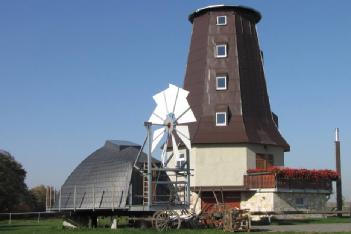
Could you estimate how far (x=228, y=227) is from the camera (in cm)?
2292

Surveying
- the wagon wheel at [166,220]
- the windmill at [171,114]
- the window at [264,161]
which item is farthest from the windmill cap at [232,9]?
the wagon wheel at [166,220]

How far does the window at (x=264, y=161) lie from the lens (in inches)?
1458

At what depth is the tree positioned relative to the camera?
4866cm

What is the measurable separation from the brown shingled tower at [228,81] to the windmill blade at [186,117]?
11.1 m

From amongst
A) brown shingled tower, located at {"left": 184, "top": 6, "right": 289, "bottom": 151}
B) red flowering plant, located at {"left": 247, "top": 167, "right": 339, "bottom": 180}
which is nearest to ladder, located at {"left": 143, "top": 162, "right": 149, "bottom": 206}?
red flowering plant, located at {"left": 247, "top": 167, "right": 339, "bottom": 180}

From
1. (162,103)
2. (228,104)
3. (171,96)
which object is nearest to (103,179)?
(162,103)

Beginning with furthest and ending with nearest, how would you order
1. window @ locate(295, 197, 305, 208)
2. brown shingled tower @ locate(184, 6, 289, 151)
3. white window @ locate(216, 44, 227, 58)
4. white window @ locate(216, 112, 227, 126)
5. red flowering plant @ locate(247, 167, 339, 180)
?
white window @ locate(216, 44, 227, 58)
white window @ locate(216, 112, 227, 126)
brown shingled tower @ locate(184, 6, 289, 151)
window @ locate(295, 197, 305, 208)
red flowering plant @ locate(247, 167, 339, 180)

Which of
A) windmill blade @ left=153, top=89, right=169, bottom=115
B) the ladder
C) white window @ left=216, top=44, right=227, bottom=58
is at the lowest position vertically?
the ladder

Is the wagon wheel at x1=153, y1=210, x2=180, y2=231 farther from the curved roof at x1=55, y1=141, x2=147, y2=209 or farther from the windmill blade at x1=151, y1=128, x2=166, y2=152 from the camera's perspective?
the windmill blade at x1=151, y1=128, x2=166, y2=152

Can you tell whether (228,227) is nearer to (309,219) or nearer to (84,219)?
(84,219)

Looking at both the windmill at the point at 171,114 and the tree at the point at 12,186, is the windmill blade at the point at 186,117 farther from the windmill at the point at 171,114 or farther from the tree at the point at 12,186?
the tree at the point at 12,186

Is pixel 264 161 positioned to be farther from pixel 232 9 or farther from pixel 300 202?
pixel 232 9

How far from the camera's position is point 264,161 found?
37406 mm

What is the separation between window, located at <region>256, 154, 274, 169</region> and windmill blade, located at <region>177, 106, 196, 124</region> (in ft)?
41.1
